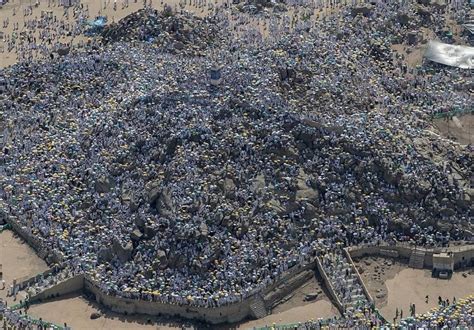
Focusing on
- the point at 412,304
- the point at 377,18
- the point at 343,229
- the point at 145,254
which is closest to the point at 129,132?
the point at 145,254

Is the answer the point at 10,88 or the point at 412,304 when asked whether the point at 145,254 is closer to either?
the point at 412,304

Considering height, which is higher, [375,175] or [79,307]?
[375,175]

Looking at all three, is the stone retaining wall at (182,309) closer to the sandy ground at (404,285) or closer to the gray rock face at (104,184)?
the sandy ground at (404,285)

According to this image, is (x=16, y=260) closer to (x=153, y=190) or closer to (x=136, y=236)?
(x=136, y=236)

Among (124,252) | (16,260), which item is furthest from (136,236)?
(16,260)

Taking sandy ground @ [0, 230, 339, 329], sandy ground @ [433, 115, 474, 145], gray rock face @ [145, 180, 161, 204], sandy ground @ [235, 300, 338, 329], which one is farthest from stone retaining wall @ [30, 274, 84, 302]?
sandy ground @ [433, 115, 474, 145]

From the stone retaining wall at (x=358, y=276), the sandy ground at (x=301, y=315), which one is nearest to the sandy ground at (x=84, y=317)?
the sandy ground at (x=301, y=315)
